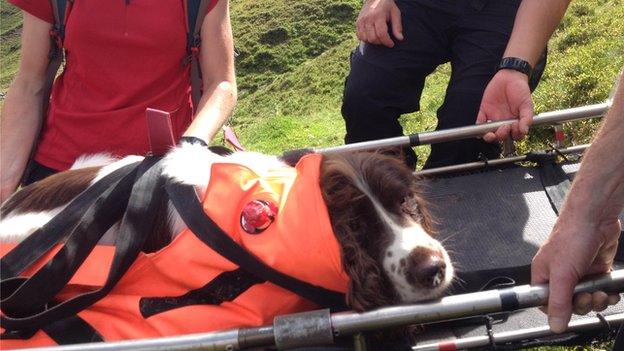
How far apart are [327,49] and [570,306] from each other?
1941 cm

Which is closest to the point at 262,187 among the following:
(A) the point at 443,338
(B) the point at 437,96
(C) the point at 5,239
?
(A) the point at 443,338

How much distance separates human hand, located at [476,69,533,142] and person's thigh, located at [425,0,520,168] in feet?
1.11

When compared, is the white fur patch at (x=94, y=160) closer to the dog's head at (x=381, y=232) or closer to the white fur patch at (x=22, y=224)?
the white fur patch at (x=22, y=224)

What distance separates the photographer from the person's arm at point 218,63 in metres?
3.52

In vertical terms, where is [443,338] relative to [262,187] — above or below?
below

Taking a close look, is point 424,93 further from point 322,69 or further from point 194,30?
point 322,69

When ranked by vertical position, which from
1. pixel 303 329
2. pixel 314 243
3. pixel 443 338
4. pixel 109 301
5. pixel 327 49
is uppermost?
pixel 314 243

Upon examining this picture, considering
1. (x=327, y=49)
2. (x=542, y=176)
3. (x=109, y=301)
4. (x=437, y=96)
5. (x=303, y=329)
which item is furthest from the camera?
(x=327, y=49)

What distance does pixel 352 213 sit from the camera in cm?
243

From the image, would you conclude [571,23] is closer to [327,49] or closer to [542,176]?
[542,176]

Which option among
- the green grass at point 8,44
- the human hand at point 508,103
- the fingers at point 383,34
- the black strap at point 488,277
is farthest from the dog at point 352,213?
the green grass at point 8,44

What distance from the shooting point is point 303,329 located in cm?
178

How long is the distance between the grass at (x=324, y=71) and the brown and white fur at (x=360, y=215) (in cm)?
121

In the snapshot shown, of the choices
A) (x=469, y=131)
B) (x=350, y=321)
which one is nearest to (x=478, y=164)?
(x=469, y=131)
